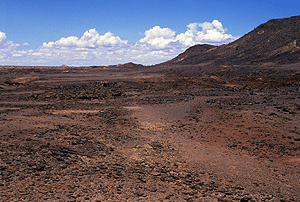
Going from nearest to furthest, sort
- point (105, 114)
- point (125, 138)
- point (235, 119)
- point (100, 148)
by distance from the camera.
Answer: point (100, 148) < point (125, 138) < point (235, 119) < point (105, 114)

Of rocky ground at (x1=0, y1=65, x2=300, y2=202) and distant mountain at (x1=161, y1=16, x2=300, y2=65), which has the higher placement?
distant mountain at (x1=161, y1=16, x2=300, y2=65)

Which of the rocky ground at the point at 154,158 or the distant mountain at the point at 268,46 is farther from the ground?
the distant mountain at the point at 268,46

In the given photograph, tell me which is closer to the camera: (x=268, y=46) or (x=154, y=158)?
(x=154, y=158)

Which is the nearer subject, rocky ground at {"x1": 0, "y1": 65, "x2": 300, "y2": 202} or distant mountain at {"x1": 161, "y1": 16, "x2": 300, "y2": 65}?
rocky ground at {"x1": 0, "y1": 65, "x2": 300, "y2": 202}

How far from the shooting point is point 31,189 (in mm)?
5246

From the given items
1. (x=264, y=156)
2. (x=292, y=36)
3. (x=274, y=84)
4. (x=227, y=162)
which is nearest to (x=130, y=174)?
(x=227, y=162)

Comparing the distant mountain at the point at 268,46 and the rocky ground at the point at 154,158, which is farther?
the distant mountain at the point at 268,46

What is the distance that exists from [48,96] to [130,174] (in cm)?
2023

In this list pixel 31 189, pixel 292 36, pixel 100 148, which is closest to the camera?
pixel 31 189

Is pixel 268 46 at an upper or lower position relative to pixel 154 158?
upper

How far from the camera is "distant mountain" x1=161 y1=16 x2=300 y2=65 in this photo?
51875 millimetres

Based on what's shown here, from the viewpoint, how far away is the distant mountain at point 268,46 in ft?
170

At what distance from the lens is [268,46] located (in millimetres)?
59938

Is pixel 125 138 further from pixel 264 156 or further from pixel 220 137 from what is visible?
pixel 264 156
